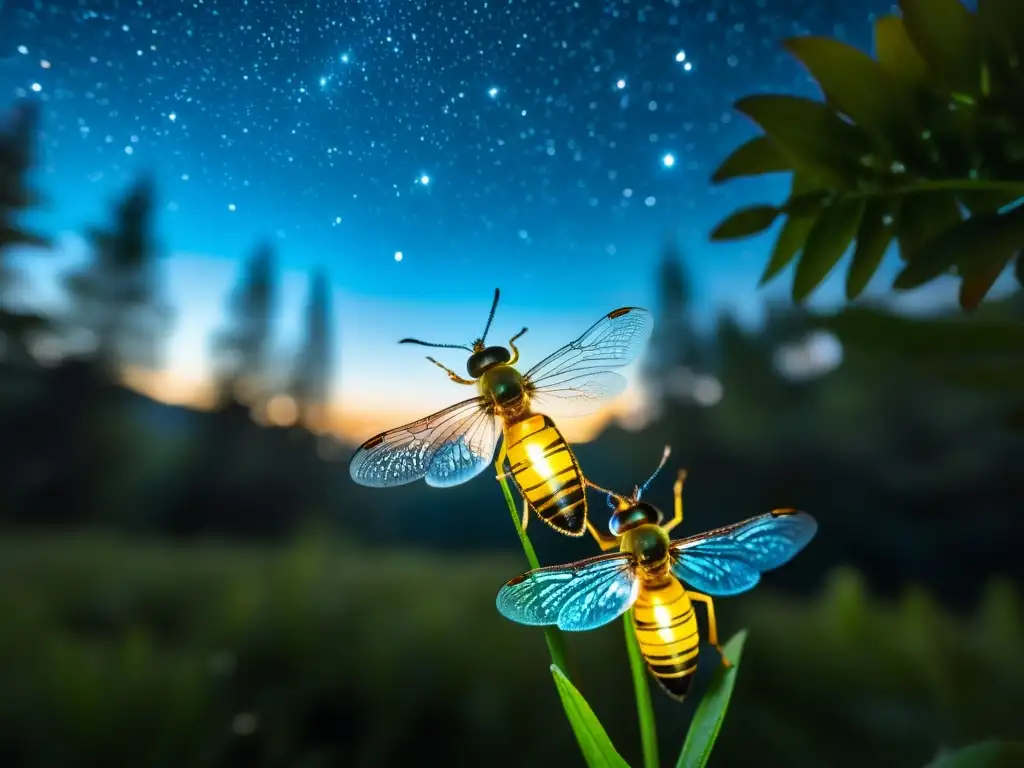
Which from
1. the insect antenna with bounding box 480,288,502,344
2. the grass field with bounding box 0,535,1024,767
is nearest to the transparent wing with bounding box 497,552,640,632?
the insect antenna with bounding box 480,288,502,344

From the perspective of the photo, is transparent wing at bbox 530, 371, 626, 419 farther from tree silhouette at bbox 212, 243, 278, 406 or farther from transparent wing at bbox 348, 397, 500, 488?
tree silhouette at bbox 212, 243, 278, 406

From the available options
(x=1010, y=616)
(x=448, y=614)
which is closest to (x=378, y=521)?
(x=448, y=614)

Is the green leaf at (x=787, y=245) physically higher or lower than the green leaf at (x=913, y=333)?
higher

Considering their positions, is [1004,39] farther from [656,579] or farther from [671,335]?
[671,335]

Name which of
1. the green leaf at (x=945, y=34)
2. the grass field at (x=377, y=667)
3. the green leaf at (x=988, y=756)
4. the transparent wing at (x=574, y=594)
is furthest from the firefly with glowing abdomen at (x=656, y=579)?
the grass field at (x=377, y=667)

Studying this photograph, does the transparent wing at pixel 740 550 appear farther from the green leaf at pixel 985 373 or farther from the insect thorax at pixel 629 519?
the green leaf at pixel 985 373

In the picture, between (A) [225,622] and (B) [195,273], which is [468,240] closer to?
(B) [195,273]

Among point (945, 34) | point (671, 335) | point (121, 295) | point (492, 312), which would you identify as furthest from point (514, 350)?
point (121, 295)

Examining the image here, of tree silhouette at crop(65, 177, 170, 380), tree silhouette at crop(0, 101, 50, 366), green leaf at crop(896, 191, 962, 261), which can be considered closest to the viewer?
green leaf at crop(896, 191, 962, 261)
